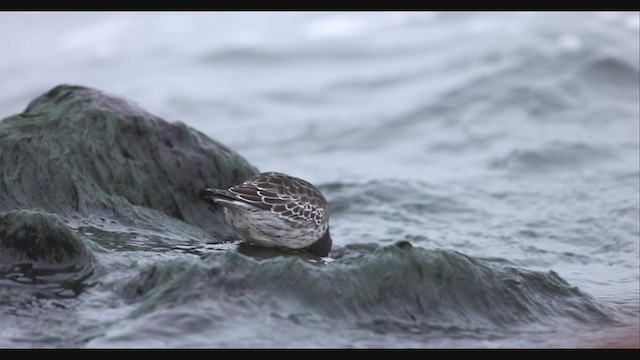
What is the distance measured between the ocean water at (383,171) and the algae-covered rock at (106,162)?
0.47 m

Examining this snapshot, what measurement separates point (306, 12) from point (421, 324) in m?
16.8

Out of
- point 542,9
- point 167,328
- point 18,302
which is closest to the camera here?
point 167,328

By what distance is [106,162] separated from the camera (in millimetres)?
8258

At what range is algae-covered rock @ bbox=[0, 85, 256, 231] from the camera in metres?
7.84

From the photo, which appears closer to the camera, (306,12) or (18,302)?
(18,302)

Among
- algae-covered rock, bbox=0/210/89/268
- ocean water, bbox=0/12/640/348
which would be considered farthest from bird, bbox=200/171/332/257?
algae-covered rock, bbox=0/210/89/268

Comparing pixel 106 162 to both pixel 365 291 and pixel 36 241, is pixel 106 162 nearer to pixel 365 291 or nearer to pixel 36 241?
pixel 36 241

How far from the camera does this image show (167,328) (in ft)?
18.2

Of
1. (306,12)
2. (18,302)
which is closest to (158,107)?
(306,12)

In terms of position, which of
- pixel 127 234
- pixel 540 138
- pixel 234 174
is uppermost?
pixel 540 138

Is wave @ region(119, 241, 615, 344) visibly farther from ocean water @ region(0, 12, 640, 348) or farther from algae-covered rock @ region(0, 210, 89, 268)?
algae-covered rock @ region(0, 210, 89, 268)

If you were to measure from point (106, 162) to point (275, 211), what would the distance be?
4.80 feet

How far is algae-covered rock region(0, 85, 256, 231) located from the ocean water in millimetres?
472
